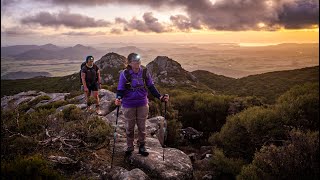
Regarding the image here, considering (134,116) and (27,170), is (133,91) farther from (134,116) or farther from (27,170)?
(27,170)

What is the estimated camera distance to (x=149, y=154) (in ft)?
26.7

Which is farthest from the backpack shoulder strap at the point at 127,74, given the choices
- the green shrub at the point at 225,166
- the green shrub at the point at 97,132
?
the green shrub at the point at 225,166

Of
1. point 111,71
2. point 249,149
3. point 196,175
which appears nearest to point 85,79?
point 196,175

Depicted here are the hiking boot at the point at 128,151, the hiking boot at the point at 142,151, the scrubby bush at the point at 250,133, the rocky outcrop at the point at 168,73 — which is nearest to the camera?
the hiking boot at the point at 142,151

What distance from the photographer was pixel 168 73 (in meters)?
77.9

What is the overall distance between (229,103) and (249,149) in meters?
8.87

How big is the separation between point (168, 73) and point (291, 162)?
7056 centimetres

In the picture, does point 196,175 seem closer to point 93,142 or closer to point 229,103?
point 93,142

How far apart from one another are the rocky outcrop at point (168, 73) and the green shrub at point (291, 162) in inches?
2387

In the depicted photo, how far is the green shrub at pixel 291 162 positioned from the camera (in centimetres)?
765

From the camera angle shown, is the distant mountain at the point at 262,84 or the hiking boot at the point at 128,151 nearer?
the hiking boot at the point at 128,151

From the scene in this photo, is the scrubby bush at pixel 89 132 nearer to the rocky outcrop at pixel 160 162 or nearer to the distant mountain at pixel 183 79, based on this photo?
the rocky outcrop at pixel 160 162

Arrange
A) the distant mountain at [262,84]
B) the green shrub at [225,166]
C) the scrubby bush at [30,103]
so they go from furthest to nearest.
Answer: the distant mountain at [262,84]
the scrubby bush at [30,103]
the green shrub at [225,166]

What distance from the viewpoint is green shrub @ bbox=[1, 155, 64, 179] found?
5230mm
